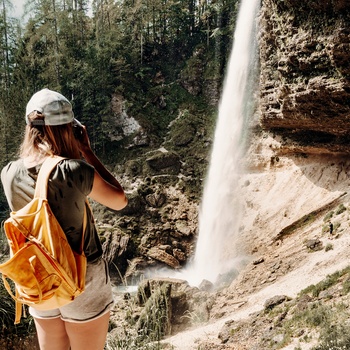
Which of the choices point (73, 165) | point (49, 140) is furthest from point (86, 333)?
point (49, 140)

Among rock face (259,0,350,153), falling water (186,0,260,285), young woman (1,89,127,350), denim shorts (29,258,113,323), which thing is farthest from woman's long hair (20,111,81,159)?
falling water (186,0,260,285)

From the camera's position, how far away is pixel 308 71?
10.5 meters

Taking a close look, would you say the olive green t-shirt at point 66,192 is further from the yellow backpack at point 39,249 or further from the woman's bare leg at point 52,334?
the woman's bare leg at point 52,334

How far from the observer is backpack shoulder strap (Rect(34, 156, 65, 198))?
68.8 inches

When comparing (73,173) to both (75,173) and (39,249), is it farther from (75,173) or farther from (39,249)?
(39,249)

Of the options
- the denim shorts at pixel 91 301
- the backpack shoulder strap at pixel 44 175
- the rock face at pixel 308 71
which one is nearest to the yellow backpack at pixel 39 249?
the backpack shoulder strap at pixel 44 175

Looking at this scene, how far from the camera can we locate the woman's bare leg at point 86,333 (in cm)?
203

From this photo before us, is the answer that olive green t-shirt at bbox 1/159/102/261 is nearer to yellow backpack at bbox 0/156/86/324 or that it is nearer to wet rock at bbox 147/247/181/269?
yellow backpack at bbox 0/156/86/324

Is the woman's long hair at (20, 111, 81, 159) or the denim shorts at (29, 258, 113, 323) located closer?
the woman's long hair at (20, 111, 81, 159)

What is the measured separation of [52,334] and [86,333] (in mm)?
223

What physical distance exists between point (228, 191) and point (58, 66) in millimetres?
14658

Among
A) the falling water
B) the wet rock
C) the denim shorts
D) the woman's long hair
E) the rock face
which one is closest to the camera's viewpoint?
the woman's long hair

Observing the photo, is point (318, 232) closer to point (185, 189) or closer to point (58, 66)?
point (185, 189)

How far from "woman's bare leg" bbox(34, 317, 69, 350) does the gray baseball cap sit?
3.48 feet
